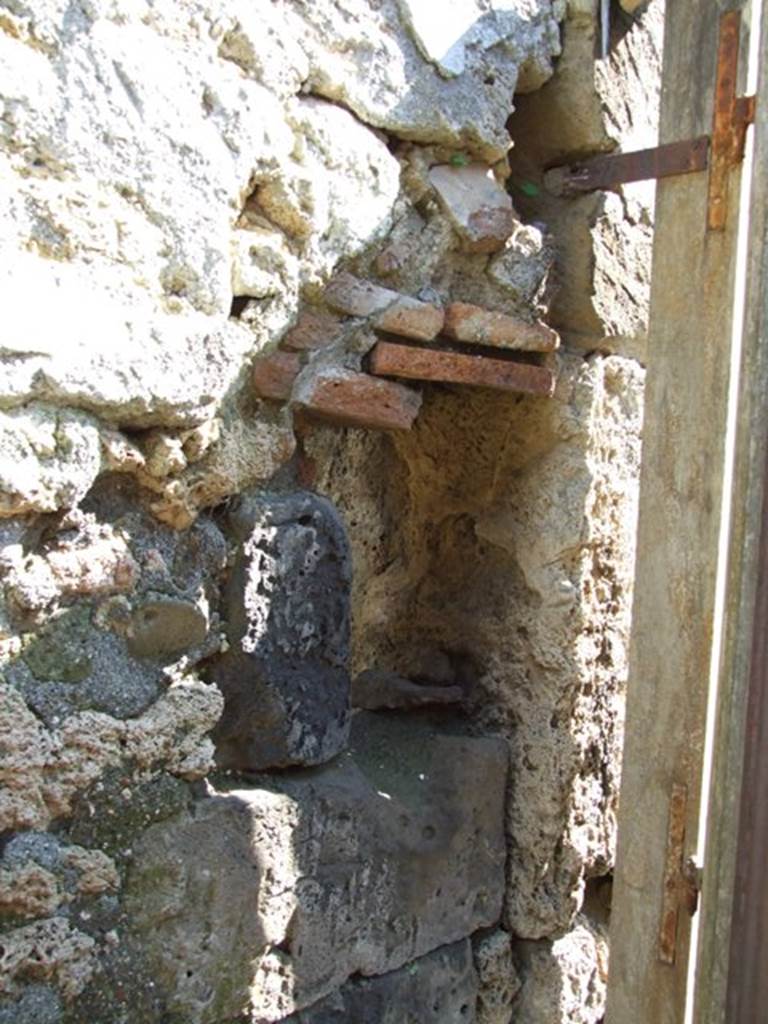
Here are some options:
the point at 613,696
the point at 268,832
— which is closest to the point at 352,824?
the point at 268,832

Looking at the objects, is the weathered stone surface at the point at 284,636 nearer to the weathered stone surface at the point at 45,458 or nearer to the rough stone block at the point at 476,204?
the weathered stone surface at the point at 45,458

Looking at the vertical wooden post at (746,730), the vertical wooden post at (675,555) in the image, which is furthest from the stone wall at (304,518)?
the vertical wooden post at (746,730)

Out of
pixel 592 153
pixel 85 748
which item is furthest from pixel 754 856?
pixel 592 153

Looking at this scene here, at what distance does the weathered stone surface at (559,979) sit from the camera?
214cm

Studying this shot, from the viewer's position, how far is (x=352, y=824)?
184 cm

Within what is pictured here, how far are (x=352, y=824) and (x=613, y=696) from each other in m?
0.62

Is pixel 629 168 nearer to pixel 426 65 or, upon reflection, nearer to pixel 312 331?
pixel 426 65

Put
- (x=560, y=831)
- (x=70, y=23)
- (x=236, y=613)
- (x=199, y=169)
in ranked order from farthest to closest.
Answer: (x=560, y=831), (x=236, y=613), (x=199, y=169), (x=70, y=23)

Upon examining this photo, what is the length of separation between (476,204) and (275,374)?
1.67 feet

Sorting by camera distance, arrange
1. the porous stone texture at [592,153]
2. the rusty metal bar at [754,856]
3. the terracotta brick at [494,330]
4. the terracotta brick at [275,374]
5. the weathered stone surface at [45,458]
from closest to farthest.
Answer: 1. the weathered stone surface at [45,458]
2. the rusty metal bar at [754,856]
3. the terracotta brick at [275,374]
4. the terracotta brick at [494,330]
5. the porous stone texture at [592,153]

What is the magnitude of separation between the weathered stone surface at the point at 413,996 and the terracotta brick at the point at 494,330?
3.41ft

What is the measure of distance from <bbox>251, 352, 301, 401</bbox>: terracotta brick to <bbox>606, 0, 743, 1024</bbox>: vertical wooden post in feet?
1.85

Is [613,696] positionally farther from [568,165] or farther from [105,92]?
[105,92]

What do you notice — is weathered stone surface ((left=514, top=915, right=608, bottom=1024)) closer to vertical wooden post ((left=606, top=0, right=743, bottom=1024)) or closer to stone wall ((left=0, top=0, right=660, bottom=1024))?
stone wall ((left=0, top=0, right=660, bottom=1024))
